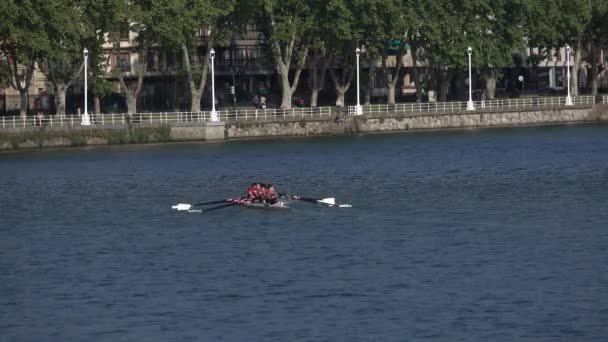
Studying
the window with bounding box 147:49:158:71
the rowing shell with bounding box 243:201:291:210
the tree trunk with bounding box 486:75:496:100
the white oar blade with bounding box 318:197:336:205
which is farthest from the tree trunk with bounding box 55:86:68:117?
the white oar blade with bounding box 318:197:336:205

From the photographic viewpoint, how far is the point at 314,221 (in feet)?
229

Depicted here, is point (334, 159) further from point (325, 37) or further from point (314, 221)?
point (314, 221)

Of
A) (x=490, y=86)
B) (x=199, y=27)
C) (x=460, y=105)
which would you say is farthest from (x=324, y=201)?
(x=490, y=86)

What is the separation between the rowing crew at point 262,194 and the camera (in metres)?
72.1

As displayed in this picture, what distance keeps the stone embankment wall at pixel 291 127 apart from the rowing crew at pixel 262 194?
137ft

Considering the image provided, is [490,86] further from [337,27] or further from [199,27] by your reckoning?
[199,27]

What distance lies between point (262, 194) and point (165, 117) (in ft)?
162

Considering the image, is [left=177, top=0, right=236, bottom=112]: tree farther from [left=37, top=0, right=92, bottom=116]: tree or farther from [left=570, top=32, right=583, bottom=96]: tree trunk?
[left=570, top=32, right=583, bottom=96]: tree trunk

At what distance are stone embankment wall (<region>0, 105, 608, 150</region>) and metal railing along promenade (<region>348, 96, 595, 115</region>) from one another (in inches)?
27.5

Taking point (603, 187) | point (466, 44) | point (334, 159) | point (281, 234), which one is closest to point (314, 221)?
point (281, 234)

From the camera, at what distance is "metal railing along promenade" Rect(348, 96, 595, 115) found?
132 metres

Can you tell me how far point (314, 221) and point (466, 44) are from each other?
2870 inches

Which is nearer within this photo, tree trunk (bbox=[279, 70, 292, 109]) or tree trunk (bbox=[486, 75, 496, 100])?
tree trunk (bbox=[279, 70, 292, 109])

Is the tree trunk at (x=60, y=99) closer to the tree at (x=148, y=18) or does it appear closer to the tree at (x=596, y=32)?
the tree at (x=148, y=18)
